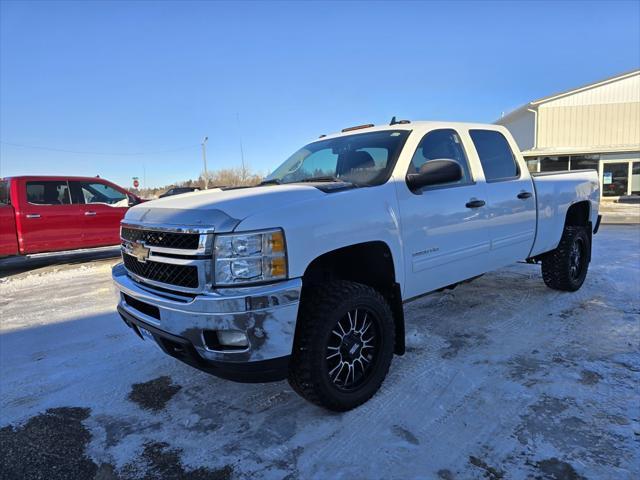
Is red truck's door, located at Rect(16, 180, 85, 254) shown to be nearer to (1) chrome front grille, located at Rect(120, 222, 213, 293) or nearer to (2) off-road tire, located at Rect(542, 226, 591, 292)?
(1) chrome front grille, located at Rect(120, 222, 213, 293)

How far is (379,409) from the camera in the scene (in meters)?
2.98

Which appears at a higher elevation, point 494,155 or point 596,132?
point 596,132

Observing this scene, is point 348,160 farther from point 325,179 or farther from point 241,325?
point 241,325

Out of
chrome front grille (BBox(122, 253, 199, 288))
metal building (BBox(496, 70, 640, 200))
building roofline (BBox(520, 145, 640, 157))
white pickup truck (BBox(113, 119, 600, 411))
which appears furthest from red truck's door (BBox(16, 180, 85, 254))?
metal building (BBox(496, 70, 640, 200))

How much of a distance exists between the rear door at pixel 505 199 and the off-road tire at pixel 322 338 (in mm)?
1809

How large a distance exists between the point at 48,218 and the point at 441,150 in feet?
24.9

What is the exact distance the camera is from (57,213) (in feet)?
27.9

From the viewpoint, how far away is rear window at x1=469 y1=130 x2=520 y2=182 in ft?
14.1

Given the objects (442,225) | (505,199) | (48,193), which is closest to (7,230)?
(48,193)

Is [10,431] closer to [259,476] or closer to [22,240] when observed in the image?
[259,476]

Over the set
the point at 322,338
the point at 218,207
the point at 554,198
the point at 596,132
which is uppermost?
the point at 596,132

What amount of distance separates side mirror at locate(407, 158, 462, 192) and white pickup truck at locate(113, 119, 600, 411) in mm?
10

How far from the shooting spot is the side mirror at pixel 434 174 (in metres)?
3.29

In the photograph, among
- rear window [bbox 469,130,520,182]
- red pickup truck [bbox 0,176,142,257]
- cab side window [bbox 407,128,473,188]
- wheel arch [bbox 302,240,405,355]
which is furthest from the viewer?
red pickup truck [bbox 0,176,142,257]
